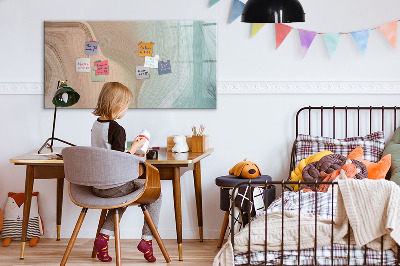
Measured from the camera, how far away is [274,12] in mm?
3092

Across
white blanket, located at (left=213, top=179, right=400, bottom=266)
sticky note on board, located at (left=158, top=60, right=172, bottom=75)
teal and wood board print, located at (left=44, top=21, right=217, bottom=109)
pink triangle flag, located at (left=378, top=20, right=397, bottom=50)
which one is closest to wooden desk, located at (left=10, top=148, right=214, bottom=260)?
teal and wood board print, located at (left=44, top=21, right=217, bottom=109)

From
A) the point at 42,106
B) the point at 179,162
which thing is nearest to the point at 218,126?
the point at 179,162

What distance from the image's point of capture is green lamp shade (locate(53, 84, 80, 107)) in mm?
4012

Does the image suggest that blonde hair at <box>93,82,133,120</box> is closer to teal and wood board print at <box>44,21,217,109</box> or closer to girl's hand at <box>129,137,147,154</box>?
girl's hand at <box>129,137,147,154</box>

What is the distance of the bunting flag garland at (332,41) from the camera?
4.29m

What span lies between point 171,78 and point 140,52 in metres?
0.29

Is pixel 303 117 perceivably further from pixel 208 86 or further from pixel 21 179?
pixel 21 179

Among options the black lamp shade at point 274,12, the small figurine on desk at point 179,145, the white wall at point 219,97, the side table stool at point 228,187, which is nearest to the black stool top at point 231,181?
the side table stool at point 228,187

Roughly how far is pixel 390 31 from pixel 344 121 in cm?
69

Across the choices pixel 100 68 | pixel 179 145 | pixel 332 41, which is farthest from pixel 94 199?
pixel 332 41

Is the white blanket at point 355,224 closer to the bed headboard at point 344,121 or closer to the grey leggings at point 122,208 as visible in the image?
the grey leggings at point 122,208

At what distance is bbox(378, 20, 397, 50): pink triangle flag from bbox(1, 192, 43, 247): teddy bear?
107 inches

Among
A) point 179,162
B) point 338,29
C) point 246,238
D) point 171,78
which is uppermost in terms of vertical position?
point 338,29

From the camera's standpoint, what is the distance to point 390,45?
4305mm
